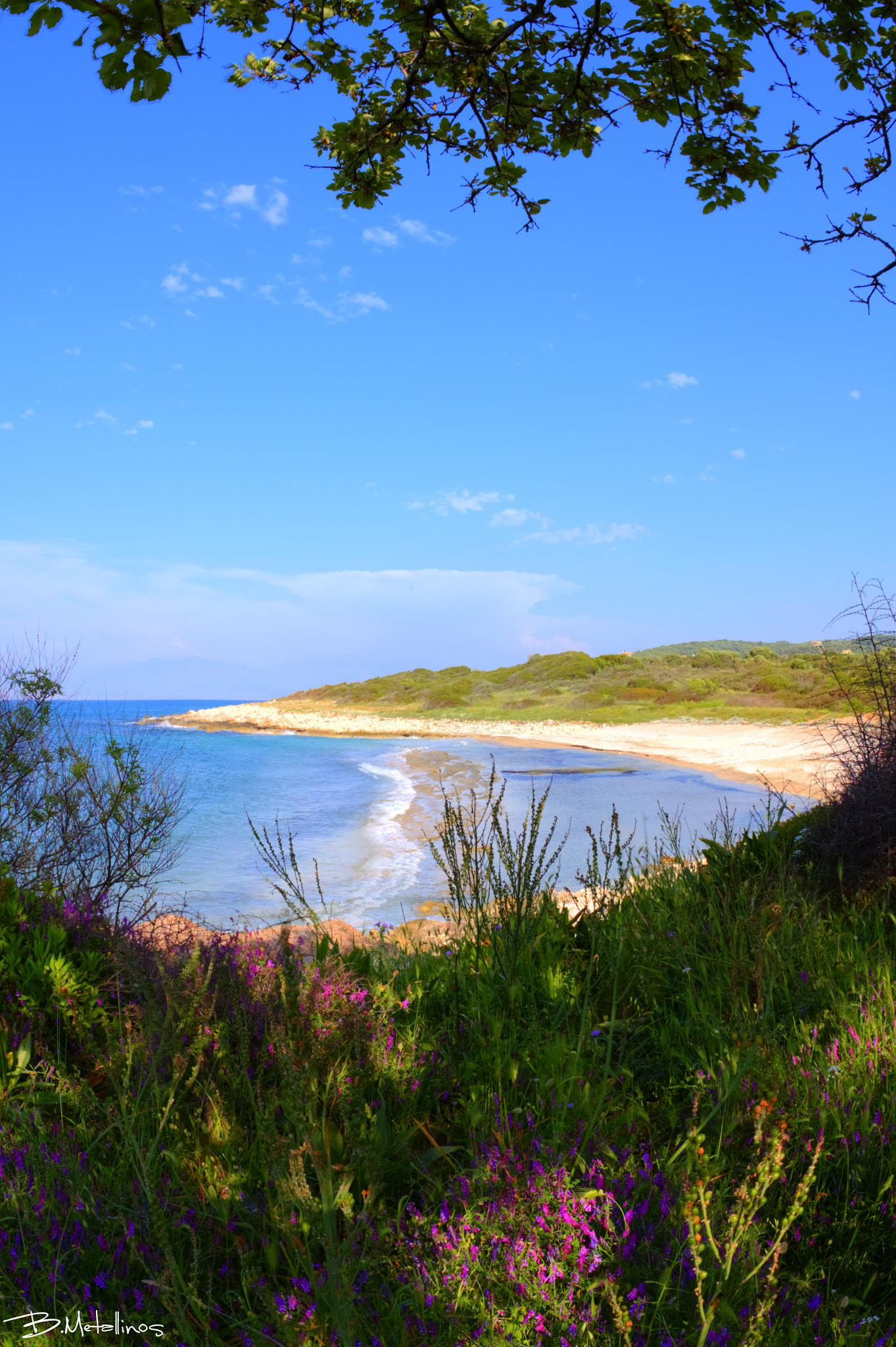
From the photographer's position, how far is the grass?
5.69 feet

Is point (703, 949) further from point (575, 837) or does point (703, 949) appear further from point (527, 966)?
point (575, 837)

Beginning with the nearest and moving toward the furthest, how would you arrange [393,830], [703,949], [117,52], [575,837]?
[117,52] < [703,949] < [575,837] < [393,830]

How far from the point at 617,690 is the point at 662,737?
1696 centimetres

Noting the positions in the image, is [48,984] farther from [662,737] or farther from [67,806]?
[662,737]

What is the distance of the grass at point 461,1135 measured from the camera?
173 cm

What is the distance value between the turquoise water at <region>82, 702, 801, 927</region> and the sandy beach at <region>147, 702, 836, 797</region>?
1117 mm

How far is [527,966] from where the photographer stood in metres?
3.60

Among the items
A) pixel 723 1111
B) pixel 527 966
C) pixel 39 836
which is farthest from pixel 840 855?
pixel 39 836

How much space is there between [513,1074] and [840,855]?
13.0 ft

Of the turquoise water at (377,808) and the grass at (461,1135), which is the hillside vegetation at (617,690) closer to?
the turquoise water at (377,808)

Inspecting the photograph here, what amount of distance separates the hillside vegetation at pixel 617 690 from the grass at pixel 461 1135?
89.4 feet

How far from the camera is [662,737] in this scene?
32.3m

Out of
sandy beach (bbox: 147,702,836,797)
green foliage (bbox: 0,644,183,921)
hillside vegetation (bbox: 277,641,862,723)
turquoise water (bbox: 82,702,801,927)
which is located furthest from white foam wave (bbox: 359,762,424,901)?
hillside vegetation (bbox: 277,641,862,723)

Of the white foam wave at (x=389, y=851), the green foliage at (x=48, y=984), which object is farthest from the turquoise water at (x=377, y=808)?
the green foliage at (x=48, y=984)
